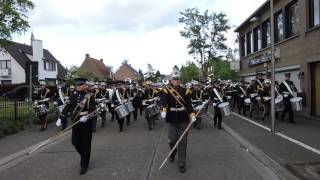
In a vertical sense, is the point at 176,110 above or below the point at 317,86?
below

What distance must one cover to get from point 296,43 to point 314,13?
249cm

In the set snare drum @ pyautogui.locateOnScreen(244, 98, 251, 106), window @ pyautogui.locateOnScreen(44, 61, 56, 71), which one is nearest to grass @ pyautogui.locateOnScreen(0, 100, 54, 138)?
snare drum @ pyautogui.locateOnScreen(244, 98, 251, 106)

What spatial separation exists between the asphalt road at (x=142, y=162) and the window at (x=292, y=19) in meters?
11.6

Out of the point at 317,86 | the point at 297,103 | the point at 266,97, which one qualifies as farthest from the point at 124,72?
the point at 297,103

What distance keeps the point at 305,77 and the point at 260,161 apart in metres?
12.8

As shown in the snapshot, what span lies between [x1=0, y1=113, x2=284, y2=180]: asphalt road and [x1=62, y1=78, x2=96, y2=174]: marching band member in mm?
367

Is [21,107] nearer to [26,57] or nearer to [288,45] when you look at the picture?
[288,45]

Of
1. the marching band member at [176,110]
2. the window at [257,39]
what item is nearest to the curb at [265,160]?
the marching band member at [176,110]

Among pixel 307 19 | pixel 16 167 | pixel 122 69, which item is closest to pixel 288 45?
pixel 307 19

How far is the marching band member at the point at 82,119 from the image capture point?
393 inches

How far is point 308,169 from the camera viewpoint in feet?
30.3

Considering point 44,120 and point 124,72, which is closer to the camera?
point 44,120

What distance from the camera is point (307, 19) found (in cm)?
2233

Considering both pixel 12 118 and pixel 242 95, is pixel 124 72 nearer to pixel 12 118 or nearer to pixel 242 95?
pixel 242 95
